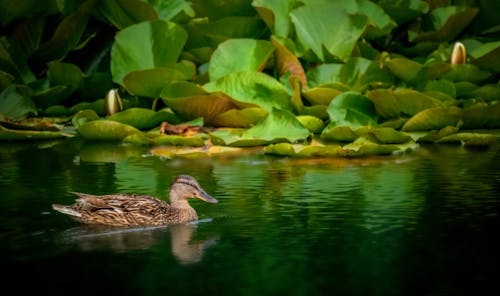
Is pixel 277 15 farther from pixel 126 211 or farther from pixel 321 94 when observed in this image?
pixel 126 211

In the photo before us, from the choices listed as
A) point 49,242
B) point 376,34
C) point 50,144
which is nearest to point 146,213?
point 49,242

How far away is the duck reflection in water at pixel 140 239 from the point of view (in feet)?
15.3

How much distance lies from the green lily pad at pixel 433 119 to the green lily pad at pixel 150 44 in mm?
2134

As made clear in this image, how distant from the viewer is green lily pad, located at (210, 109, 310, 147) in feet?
25.4

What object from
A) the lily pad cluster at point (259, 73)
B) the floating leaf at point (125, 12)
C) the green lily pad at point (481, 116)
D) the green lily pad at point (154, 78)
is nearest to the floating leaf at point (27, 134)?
the lily pad cluster at point (259, 73)

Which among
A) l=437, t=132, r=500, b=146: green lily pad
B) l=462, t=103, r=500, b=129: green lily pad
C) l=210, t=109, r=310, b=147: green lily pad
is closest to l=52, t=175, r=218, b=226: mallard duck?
l=210, t=109, r=310, b=147: green lily pad

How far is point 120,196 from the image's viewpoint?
213 inches

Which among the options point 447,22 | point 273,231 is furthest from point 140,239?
point 447,22

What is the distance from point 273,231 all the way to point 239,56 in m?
4.04

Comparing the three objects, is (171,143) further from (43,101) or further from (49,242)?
(49,242)

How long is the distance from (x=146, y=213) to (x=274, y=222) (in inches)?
25.0

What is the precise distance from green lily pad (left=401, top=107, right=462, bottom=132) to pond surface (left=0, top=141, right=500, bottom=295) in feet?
1.95

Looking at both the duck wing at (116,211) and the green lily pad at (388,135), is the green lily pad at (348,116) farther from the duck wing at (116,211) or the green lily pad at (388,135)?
the duck wing at (116,211)

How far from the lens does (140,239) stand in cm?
498
